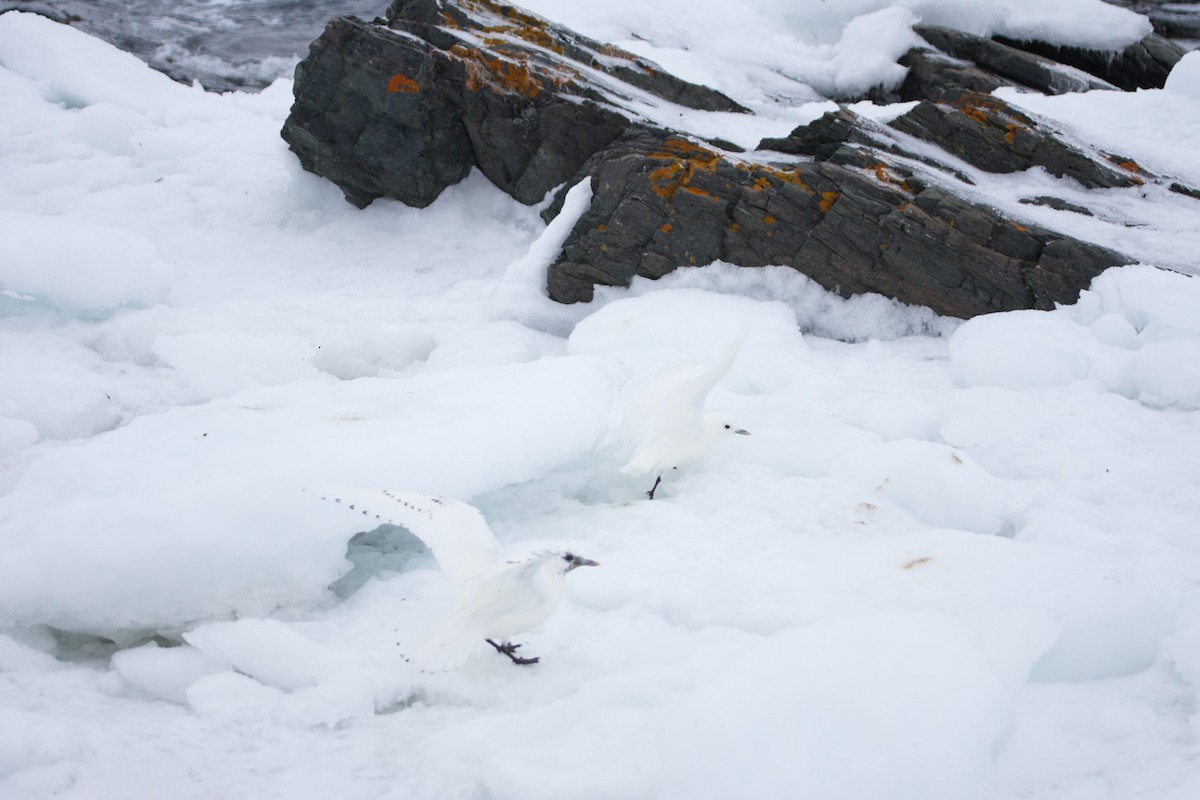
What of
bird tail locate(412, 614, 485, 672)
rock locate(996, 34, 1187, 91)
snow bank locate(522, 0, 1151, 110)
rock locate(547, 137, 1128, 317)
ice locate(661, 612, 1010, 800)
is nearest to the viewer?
ice locate(661, 612, 1010, 800)

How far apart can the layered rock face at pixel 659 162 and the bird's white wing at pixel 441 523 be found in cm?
356

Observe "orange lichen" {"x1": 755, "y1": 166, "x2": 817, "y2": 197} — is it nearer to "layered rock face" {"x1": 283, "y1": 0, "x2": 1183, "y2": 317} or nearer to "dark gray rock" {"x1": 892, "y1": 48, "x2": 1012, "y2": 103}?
"layered rock face" {"x1": 283, "y1": 0, "x2": 1183, "y2": 317}

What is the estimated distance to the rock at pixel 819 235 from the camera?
→ 5137mm

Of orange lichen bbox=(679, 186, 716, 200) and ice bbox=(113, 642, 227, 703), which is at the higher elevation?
orange lichen bbox=(679, 186, 716, 200)

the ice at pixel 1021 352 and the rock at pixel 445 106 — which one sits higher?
the rock at pixel 445 106

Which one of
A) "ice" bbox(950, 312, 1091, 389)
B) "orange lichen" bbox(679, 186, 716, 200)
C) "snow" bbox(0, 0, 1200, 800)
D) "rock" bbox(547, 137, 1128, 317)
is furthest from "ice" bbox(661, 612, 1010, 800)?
"orange lichen" bbox(679, 186, 716, 200)

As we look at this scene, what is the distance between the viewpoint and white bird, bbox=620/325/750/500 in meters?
3.80

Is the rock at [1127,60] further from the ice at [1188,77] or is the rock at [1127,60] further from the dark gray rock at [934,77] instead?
the ice at [1188,77]

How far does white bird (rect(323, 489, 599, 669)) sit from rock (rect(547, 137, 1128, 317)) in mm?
3602

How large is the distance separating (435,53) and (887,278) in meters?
4.59

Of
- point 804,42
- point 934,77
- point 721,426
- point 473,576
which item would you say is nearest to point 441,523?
point 473,576

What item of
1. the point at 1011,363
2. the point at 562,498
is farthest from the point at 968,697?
the point at 1011,363

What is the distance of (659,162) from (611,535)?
11.8ft

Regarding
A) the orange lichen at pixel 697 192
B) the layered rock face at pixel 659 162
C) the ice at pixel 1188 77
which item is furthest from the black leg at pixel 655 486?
the ice at pixel 1188 77
